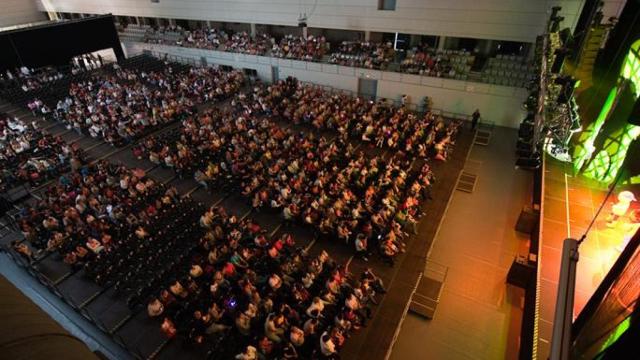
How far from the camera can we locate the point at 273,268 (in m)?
10.0

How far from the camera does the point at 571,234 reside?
10.2m

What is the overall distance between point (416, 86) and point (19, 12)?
45218 millimetres

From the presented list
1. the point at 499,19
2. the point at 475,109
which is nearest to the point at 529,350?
the point at 475,109

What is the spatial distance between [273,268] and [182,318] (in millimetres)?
2745

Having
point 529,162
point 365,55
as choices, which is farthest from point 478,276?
point 365,55

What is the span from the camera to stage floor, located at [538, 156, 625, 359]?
8.21m

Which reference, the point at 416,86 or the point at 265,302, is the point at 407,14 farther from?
the point at 265,302

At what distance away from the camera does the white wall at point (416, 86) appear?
17844 millimetres

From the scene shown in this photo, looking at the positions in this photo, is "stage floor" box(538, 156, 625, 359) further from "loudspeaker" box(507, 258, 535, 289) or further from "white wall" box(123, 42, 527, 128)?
"white wall" box(123, 42, 527, 128)

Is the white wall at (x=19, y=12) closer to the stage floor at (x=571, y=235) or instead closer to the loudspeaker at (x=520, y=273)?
the loudspeaker at (x=520, y=273)

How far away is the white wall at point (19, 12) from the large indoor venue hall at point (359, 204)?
20738 millimetres

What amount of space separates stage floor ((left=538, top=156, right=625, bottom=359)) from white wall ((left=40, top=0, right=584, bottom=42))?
9421mm

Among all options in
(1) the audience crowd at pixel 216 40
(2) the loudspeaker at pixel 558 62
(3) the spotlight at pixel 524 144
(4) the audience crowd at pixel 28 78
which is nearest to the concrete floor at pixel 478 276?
(3) the spotlight at pixel 524 144

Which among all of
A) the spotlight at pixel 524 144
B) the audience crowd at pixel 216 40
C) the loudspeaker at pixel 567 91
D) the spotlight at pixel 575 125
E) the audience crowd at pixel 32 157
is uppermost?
the loudspeaker at pixel 567 91
